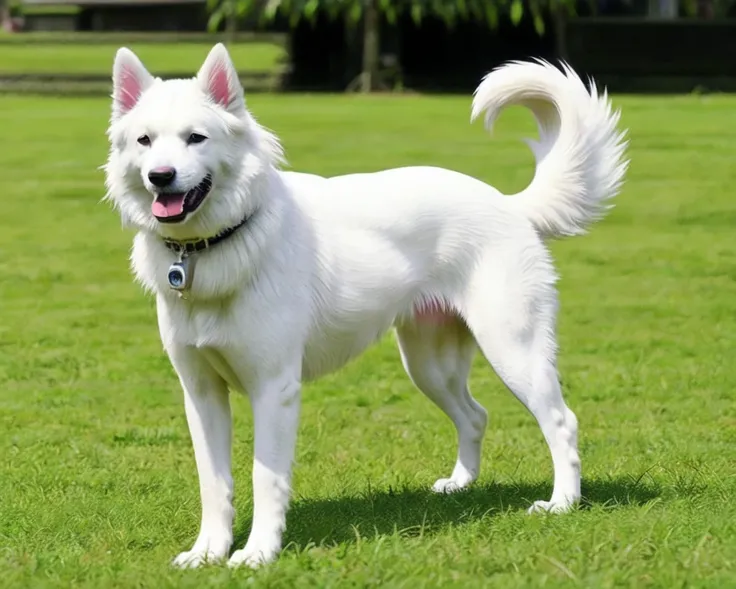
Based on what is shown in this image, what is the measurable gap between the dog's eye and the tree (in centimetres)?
3031

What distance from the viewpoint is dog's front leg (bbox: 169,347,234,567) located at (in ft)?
17.8

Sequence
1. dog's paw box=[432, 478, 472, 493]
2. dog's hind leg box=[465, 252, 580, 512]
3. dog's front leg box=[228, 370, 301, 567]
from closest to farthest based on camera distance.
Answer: dog's front leg box=[228, 370, 301, 567], dog's hind leg box=[465, 252, 580, 512], dog's paw box=[432, 478, 472, 493]

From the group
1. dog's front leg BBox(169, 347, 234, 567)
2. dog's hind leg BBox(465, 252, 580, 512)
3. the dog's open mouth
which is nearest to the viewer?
the dog's open mouth

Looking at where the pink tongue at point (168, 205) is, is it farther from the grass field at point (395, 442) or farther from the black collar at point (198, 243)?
the grass field at point (395, 442)

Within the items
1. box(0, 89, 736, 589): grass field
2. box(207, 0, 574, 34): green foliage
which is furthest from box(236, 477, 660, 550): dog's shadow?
box(207, 0, 574, 34): green foliage

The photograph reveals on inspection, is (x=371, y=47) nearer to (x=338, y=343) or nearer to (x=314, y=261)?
(x=338, y=343)

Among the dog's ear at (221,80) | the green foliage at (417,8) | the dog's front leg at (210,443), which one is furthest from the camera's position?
the green foliage at (417,8)

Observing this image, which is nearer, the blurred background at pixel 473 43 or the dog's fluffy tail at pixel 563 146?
the dog's fluffy tail at pixel 563 146

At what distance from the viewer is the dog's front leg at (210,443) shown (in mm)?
5418

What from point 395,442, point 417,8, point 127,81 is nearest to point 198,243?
point 127,81

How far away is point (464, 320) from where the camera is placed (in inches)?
239

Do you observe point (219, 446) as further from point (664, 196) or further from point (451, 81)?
point (451, 81)

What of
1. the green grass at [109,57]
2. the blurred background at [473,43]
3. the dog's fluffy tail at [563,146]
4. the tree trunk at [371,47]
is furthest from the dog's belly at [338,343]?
the green grass at [109,57]

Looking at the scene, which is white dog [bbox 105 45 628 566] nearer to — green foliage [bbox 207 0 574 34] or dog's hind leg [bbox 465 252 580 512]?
dog's hind leg [bbox 465 252 580 512]
